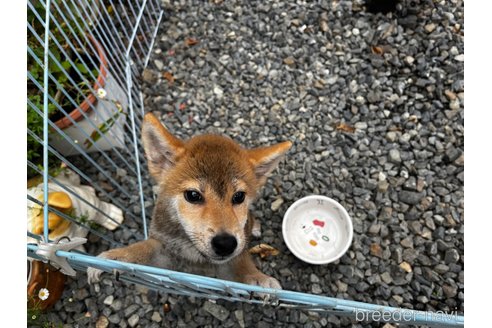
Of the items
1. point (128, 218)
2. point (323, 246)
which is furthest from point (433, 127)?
point (128, 218)

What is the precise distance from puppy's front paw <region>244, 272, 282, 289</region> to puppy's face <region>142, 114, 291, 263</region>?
0.34 metres

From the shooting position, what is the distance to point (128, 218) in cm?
260

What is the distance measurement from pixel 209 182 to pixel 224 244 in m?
0.32

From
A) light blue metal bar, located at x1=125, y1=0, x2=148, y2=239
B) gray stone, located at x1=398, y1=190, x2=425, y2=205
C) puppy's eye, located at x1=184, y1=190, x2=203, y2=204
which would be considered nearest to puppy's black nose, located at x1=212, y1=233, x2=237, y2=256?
puppy's eye, located at x1=184, y1=190, x2=203, y2=204

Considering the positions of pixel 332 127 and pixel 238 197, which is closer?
pixel 238 197

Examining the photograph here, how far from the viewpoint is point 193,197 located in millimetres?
1792

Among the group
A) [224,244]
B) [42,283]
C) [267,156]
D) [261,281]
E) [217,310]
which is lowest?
[217,310]

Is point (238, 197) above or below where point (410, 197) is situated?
above

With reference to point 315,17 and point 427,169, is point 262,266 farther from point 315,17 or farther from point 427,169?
point 315,17

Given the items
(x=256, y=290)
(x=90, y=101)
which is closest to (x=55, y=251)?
(x=256, y=290)

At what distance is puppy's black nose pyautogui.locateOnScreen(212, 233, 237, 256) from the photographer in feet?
5.26

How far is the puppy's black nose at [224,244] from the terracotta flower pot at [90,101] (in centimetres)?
122

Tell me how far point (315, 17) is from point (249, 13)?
592 millimetres

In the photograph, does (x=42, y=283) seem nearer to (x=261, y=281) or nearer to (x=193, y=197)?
(x=193, y=197)
